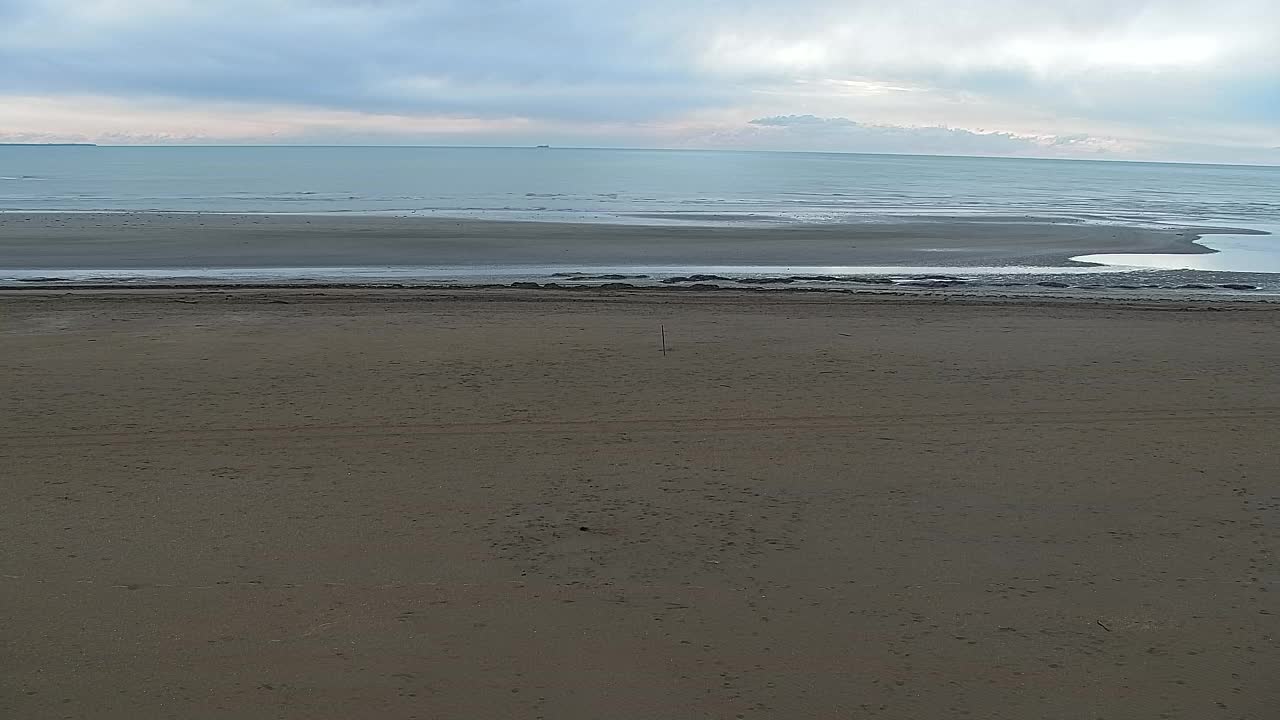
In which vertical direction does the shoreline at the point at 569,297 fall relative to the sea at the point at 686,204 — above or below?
below

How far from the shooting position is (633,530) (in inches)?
243

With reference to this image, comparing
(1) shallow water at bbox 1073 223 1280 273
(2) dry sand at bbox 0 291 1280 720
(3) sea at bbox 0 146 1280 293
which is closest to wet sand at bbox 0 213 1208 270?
(1) shallow water at bbox 1073 223 1280 273

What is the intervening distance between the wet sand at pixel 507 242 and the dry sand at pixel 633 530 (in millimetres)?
12862

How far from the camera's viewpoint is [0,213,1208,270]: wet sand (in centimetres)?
2419

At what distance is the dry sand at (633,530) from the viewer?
4.42 metres

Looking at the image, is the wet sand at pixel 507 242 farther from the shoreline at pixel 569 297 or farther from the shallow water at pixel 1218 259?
the shoreline at pixel 569 297

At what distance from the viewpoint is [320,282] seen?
61.9 ft

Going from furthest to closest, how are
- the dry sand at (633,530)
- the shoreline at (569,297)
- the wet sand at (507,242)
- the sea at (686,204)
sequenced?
the sea at (686,204) → the wet sand at (507,242) → the shoreline at (569,297) → the dry sand at (633,530)

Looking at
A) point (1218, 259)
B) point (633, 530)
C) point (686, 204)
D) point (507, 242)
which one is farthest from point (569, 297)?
point (686, 204)

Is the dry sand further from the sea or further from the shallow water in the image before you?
the shallow water

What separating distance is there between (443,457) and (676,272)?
1477 centimetres

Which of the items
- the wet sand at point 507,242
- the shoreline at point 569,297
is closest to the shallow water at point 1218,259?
the wet sand at point 507,242

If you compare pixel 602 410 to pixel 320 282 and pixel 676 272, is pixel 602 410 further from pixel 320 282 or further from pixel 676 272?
pixel 676 272

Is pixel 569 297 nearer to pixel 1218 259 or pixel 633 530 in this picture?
pixel 633 530
